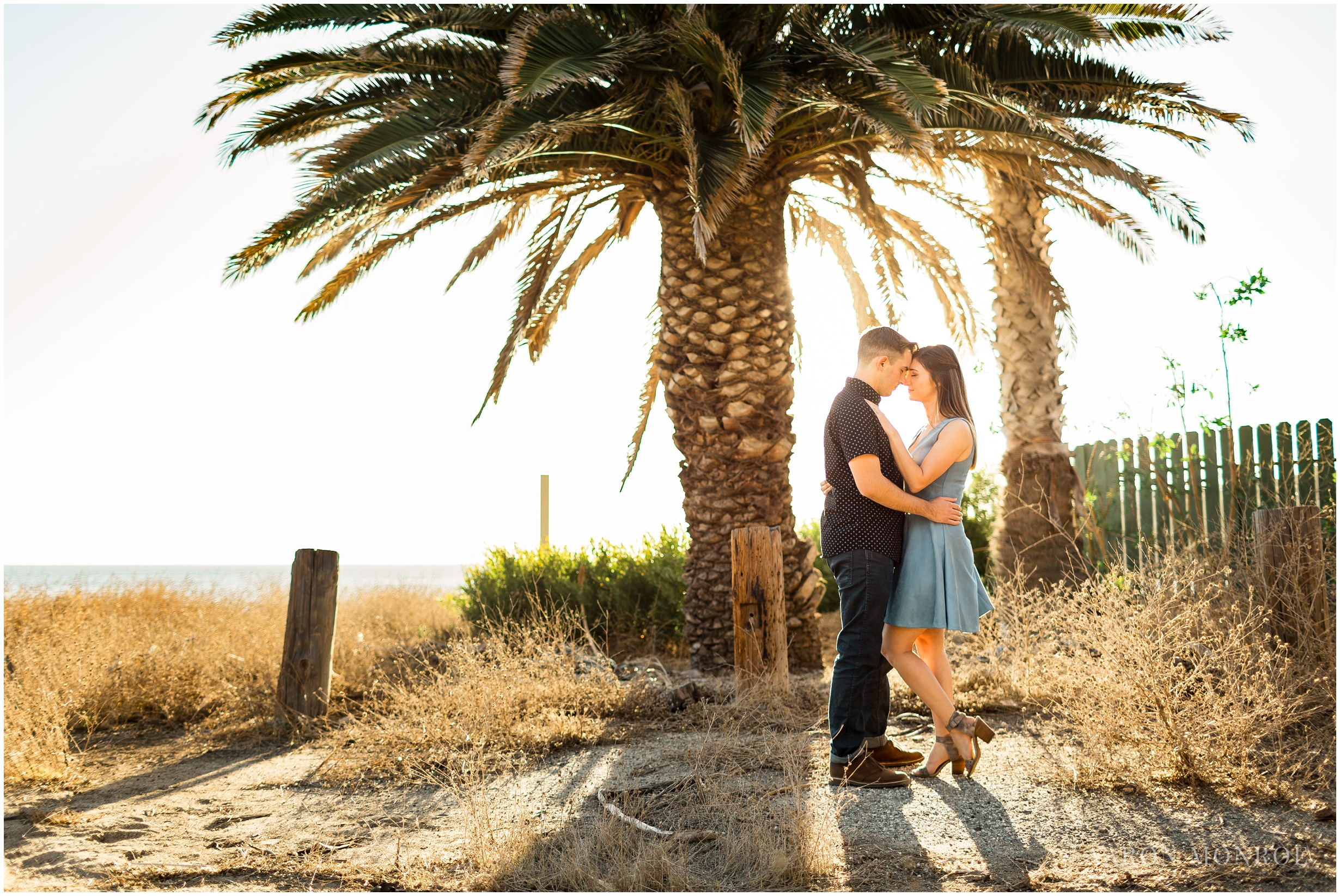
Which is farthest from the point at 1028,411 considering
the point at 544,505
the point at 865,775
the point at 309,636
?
the point at 544,505

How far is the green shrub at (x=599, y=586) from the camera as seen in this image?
958cm

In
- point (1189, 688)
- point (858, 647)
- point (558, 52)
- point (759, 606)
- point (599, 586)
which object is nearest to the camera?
point (858, 647)

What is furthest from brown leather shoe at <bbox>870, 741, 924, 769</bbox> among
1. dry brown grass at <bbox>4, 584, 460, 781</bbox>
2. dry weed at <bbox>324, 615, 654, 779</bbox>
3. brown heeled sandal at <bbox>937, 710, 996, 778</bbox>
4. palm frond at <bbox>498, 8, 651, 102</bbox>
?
palm frond at <bbox>498, 8, 651, 102</bbox>

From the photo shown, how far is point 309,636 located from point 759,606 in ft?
10.8

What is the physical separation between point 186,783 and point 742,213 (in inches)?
225

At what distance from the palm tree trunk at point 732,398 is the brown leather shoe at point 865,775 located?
3.08 m

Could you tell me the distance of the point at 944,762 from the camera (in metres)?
4.01

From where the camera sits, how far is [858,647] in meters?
3.94

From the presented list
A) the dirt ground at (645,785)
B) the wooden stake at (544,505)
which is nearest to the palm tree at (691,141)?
the dirt ground at (645,785)

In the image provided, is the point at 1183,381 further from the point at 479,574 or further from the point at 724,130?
the point at 479,574

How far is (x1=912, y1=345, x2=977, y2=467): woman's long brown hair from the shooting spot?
13.5 feet

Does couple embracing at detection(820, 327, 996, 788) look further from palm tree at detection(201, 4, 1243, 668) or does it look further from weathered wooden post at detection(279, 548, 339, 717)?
weathered wooden post at detection(279, 548, 339, 717)

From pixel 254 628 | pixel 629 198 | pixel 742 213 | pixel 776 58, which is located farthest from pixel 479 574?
pixel 776 58

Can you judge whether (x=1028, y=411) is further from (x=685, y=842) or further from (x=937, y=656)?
(x=685, y=842)
